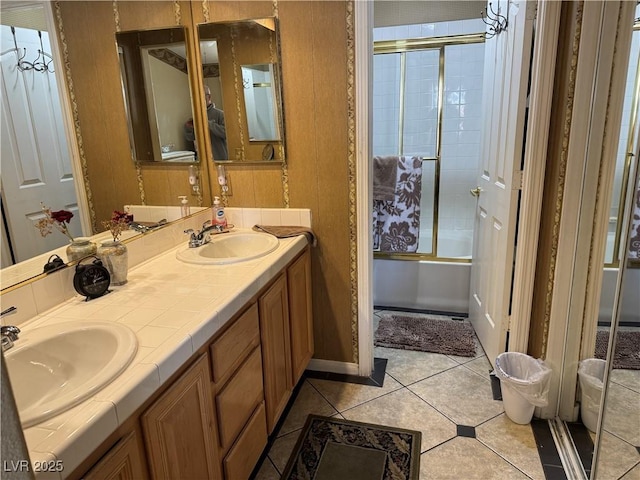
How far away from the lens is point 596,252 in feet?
5.74

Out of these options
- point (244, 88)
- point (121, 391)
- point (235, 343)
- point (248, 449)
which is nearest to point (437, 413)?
point (248, 449)

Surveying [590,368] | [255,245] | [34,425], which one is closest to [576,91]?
[590,368]

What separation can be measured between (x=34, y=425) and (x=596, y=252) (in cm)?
194

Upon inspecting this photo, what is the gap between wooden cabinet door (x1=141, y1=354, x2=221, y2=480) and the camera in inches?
40.3

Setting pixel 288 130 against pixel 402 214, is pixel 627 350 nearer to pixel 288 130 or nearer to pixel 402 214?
pixel 288 130

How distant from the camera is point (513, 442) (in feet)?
6.23

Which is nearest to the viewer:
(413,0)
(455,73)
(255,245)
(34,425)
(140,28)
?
(34,425)

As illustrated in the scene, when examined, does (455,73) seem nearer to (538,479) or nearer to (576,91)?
(576,91)

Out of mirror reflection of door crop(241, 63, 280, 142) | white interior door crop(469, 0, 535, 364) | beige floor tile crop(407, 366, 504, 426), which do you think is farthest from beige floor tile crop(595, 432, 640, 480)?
mirror reflection of door crop(241, 63, 280, 142)

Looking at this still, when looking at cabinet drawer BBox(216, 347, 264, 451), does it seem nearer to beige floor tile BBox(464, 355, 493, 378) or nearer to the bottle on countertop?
the bottle on countertop

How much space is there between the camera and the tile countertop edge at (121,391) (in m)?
0.75

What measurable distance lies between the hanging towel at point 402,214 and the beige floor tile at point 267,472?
188cm

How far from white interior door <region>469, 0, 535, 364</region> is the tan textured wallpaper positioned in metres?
0.79

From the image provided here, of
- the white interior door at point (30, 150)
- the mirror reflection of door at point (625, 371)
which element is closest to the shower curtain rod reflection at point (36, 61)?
the white interior door at point (30, 150)
